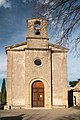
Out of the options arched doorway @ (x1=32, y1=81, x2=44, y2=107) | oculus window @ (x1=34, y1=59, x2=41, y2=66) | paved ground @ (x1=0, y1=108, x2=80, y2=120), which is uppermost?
oculus window @ (x1=34, y1=59, x2=41, y2=66)

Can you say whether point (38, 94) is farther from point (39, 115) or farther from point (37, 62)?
point (39, 115)

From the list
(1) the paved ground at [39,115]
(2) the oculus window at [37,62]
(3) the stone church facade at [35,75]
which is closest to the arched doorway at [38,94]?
(3) the stone church facade at [35,75]

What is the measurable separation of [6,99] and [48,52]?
6765 millimetres

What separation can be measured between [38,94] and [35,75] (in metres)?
2.08

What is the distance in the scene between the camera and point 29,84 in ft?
81.1

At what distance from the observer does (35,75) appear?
2495 cm

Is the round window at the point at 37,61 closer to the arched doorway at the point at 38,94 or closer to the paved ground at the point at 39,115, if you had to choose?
the arched doorway at the point at 38,94

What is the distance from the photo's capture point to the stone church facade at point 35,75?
24500 millimetres

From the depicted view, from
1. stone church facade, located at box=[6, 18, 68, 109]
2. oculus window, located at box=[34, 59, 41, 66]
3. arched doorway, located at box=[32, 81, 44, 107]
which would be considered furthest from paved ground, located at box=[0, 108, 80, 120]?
oculus window, located at box=[34, 59, 41, 66]

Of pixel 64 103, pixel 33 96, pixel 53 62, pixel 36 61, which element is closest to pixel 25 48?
pixel 36 61

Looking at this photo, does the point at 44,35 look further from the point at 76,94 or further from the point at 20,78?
the point at 76,94

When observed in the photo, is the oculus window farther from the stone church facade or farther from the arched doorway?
the arched doorway

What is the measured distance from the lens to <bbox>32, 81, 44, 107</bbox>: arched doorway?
979 inches

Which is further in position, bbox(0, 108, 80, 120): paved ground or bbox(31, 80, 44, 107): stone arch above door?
bbox(31, 80, 44, 107): stone arch above door
